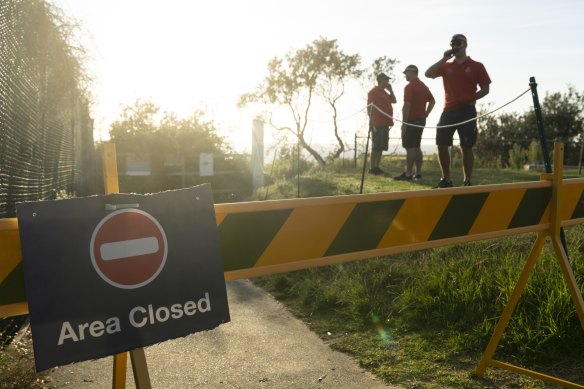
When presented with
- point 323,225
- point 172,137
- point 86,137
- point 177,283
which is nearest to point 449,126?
point 323,225

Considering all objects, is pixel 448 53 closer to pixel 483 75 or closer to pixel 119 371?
pixel 483 75

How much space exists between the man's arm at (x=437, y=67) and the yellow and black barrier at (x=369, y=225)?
4.89 meters

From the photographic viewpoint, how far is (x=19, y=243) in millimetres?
1782

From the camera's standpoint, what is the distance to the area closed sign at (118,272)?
1.74 meters

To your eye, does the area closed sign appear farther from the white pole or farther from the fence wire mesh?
the white pole

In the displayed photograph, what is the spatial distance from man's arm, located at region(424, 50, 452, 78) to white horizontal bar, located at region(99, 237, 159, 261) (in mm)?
6906

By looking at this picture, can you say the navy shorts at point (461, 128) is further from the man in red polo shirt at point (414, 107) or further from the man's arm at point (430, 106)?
the man's arm at point (430, 106)

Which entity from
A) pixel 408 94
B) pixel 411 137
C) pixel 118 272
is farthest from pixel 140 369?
pixel 408 94

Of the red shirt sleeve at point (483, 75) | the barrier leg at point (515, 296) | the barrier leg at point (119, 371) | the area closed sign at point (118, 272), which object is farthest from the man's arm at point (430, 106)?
the barrier leg at point (119, 371)

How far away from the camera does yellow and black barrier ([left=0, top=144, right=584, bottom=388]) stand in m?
2.17

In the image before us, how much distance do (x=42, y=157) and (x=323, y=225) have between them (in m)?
6.53

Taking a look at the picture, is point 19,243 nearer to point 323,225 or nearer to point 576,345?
point 323,225

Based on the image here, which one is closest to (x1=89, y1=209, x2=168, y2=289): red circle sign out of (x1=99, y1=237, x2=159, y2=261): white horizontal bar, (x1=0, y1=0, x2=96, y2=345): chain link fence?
(x1=99, y1=237, x2=159, y2=261): white horizontal bar

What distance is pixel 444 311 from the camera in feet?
16.0
